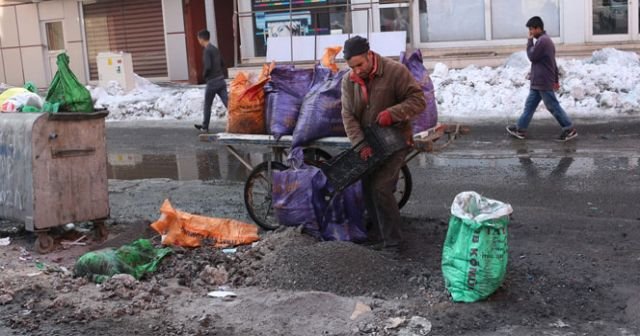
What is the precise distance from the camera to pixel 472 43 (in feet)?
60.0

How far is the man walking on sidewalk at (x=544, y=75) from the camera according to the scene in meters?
10.9

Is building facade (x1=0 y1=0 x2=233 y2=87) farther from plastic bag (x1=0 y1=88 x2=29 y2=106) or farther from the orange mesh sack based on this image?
the orange mesh sack

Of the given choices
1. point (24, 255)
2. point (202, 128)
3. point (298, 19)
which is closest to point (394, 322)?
point (24, 255)

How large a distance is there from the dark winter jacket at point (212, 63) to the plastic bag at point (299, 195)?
736 centimetres

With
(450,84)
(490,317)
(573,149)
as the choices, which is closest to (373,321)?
(490,317)

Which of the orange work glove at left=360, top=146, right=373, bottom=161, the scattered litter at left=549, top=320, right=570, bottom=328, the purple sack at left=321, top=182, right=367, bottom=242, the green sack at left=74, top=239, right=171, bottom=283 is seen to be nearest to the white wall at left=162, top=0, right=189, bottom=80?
the purple sack at left=321, top=182, right=367, bottom=242

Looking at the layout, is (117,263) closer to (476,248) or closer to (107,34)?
(476,248)

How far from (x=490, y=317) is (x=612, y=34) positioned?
46.6ft

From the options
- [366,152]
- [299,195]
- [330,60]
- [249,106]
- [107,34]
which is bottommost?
[299,195]

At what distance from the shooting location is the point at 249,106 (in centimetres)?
718

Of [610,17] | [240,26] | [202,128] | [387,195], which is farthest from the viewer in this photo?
[240,26]

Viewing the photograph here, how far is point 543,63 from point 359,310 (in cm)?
724

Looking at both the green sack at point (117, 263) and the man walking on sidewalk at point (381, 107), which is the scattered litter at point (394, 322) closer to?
the man walking on sidewalk at point (381, 107)

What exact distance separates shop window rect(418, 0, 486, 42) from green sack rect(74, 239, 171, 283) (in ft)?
45.0
